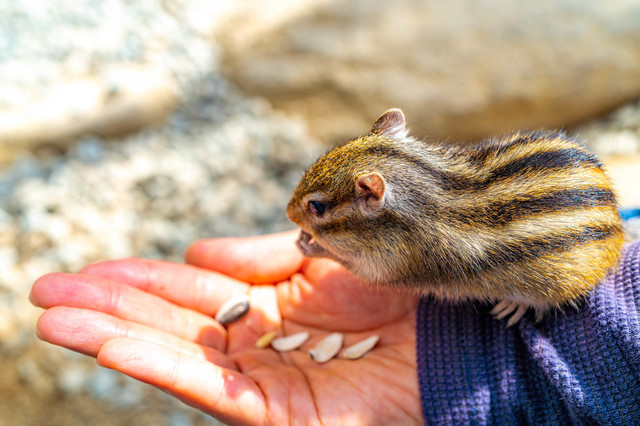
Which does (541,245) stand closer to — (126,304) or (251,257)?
(251,257)

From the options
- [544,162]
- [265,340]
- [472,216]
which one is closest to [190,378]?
[265,340]

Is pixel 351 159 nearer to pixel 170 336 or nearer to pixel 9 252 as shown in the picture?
pixel 170 336

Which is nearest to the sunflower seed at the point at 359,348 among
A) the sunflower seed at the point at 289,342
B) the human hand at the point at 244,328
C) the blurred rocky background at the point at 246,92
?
the human hand at the point at 244,328

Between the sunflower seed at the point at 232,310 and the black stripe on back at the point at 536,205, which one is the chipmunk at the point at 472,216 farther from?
the sunflower seed at the point at 232,310

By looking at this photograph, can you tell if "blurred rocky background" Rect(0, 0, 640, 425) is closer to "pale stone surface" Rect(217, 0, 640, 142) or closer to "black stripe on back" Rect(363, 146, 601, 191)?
"pale stone surface" Rect(217, 0, 640, 142)

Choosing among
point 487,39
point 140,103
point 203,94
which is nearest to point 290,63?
point 203,94

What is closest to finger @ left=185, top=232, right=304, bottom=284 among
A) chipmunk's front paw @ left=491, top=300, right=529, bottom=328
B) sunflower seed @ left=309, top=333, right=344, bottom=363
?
sunflower seed @ left=309, top=333, right=344, bottom=363
